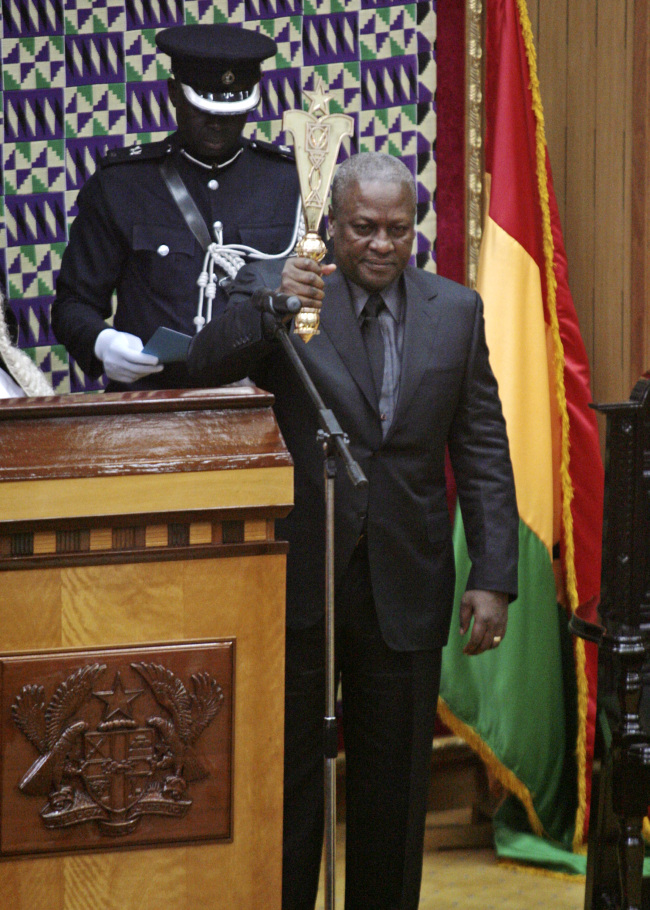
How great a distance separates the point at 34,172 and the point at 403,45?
3.31 feet

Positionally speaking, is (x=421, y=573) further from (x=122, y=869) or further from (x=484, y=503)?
(x=122, y=869)

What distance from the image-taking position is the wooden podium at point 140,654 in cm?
131

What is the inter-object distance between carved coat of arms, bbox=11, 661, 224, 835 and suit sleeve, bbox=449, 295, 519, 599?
0.84m

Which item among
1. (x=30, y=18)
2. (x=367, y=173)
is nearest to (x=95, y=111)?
(x=30, y=18)

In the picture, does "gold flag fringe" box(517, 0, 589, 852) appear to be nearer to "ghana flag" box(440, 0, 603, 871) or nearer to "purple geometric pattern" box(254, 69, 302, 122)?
"ghana flag" box(440, 0, 603, 871)

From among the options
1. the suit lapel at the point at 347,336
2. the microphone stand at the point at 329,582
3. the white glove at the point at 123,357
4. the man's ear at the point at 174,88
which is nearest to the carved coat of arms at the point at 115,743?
the microphone stand at the point at 329,582

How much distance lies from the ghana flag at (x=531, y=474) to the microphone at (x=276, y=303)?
50.6 inches

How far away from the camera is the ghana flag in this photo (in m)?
2.87

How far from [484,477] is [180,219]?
2.73ft

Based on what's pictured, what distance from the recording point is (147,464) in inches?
53.1

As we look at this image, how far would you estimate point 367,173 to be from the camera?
6.48ft

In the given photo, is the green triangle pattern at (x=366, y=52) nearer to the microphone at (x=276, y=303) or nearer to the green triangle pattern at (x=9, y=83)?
the green triangle pattern at (x=9, y=83)

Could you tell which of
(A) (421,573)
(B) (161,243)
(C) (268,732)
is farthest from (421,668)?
(B) (161,243)

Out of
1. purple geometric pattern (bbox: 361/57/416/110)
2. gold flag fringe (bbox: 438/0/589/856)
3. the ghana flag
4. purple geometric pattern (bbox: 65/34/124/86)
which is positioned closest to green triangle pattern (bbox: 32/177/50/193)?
purple geometric pattern (bbox: 65/34/124/86)
